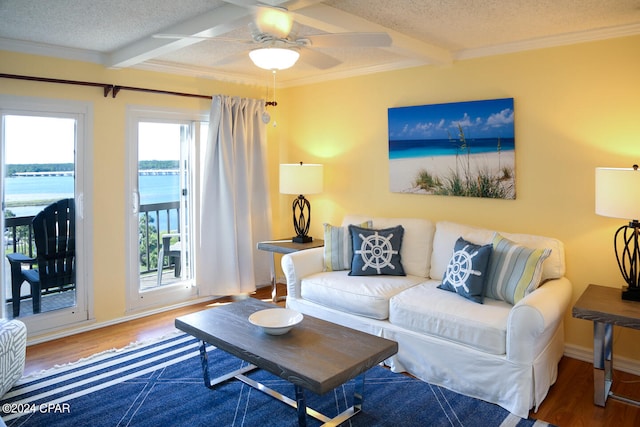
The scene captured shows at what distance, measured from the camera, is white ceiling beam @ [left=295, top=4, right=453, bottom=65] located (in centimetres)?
261

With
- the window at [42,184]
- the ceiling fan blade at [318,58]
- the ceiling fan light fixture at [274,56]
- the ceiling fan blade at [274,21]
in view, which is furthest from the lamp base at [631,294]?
the window at [42,184]

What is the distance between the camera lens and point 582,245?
3.38m

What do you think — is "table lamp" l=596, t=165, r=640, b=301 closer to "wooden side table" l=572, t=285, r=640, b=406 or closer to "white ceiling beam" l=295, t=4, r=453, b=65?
"wooden side table" l=572, t=285, r=640, b=406

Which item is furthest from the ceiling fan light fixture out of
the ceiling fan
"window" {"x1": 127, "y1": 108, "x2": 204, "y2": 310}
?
"window" {"x1": 127, "y1": 108, "x2": 204, "y2": 310}

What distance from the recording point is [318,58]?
270cm

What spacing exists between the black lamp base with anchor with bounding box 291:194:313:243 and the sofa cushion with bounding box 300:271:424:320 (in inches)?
31.8

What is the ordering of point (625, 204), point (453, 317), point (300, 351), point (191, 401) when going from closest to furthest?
1. point (300, 351)
2. point (625, 204)
3. point (191, 401)
4. point (453, 317)

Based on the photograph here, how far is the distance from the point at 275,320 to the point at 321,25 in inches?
69.8

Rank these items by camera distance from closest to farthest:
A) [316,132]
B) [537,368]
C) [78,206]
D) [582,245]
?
[537,368]
[582,245]
[78,206]
[316,132]

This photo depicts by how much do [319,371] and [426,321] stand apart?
1087 millimetres

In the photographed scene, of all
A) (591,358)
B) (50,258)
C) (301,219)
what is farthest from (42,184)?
(591,358)

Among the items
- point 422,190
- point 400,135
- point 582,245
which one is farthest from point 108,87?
point 582,245

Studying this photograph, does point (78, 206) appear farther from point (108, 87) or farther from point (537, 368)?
point (537, 368)

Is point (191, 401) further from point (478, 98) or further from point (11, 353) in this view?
point (478, 98)
